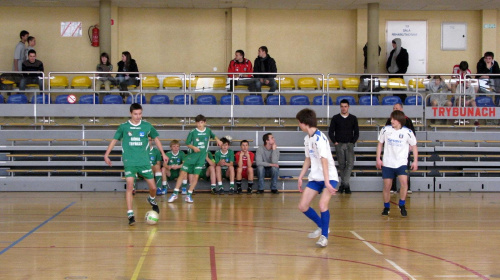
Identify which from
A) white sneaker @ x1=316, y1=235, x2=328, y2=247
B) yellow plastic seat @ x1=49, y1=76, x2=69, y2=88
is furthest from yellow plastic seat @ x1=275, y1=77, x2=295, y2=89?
white sneaker @ x1=316, y1=235, x2=328, y2=247

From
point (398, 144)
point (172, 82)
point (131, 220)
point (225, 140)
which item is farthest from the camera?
point (172, 82)

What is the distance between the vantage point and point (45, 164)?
53.3ft

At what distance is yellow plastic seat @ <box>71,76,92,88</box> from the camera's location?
17578 mm

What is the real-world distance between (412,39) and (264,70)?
6634 mm

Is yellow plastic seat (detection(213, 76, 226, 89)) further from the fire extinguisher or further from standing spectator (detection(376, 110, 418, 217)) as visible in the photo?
standing spectator (detection(376, 110, 418, 217))

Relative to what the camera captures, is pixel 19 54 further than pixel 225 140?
Yes

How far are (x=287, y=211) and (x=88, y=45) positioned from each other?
→ 39.3ft

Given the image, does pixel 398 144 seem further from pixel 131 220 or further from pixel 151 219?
pixel 131 220

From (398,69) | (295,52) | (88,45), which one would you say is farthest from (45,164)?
(398,69)

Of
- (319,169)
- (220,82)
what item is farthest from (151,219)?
(220,82)

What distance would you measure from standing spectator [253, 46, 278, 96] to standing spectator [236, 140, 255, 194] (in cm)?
249

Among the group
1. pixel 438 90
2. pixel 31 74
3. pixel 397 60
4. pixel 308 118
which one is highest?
pixel 397 60

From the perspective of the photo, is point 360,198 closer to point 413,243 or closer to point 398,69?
point 413,243

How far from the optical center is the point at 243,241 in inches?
347
